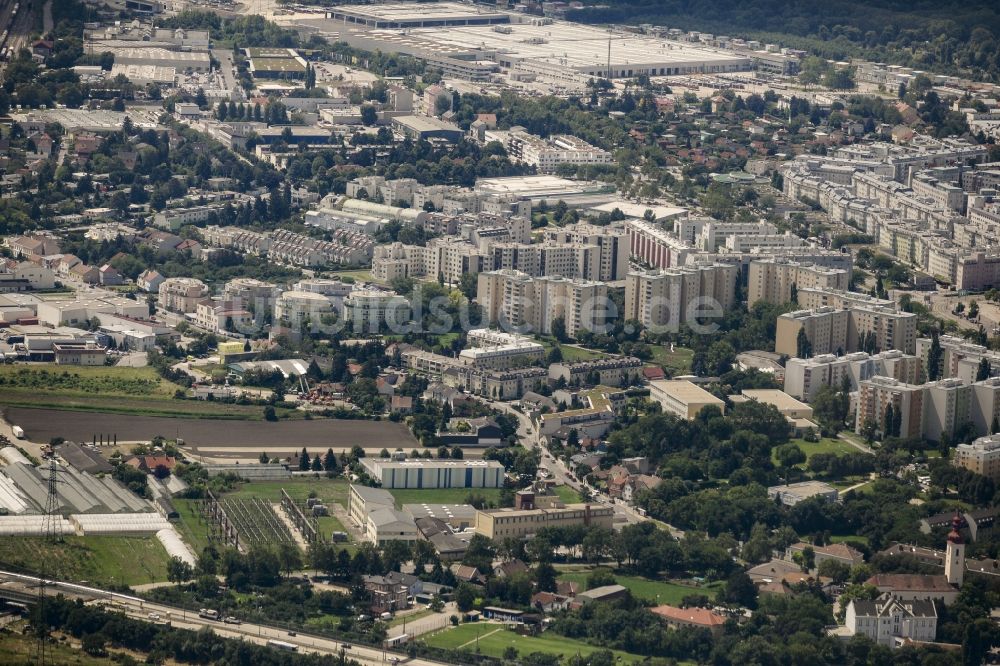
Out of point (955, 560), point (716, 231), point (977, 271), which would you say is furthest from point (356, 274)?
point (955, 560)

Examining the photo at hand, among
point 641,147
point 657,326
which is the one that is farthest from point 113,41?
point 657,326

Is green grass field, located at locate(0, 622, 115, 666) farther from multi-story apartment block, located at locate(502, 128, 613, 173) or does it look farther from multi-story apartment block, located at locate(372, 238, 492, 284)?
multi-story apartment block, located at locate(502, 128, 613, 173)

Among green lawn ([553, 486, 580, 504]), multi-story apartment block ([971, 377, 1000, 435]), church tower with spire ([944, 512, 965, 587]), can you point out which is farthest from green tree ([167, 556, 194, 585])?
multi-story apartment block ([971, 377, 1000, 435])

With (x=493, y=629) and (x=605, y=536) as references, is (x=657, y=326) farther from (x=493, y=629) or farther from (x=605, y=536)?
(x=493, y=629)

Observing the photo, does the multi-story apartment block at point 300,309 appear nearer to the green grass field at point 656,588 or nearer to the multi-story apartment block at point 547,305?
the multi-story apartment block at point 547,305

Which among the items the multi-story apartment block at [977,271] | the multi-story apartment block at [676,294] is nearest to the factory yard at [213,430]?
the multi-story apartment block at [676,294]

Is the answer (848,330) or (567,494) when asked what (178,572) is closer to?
(567,494)

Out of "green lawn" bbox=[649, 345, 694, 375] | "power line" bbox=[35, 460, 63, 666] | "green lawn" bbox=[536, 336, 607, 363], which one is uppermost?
"power line" bbox=[35, 460, 63, 666]
